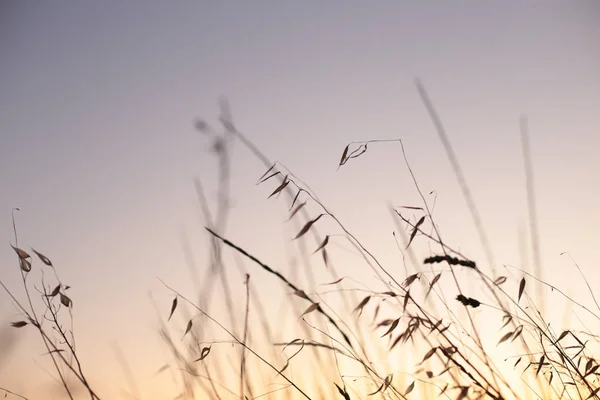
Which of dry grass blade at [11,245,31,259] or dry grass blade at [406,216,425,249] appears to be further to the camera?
dry grass blade at [11,245,31,259]

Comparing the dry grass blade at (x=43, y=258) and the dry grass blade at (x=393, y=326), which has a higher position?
the dry grass blade at (x=43, y=258)

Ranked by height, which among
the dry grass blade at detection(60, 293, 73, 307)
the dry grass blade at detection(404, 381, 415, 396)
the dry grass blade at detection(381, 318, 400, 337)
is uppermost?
the dry grass blade at detection(60, 293, 73, 307)

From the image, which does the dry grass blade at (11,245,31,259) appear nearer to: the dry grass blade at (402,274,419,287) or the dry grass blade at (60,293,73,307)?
the dry grass blade at (60,293,73,307)

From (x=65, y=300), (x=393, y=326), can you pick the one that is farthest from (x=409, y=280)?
(x=65, y=300)

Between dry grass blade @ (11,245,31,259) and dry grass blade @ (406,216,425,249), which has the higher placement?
dry grass blade @ (11,245,31,259)

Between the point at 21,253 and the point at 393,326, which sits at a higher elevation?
the point at 21,253

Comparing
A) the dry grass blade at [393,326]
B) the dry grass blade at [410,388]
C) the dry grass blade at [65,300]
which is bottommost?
the dry grass blade at [410,388]

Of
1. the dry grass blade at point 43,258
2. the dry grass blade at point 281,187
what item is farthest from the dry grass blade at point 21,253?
the dry grass blade at point 281,187

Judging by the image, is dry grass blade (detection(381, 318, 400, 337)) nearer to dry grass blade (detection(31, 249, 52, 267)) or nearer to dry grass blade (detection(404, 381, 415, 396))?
dry grass blade (detection(404, 381, 415, 396))

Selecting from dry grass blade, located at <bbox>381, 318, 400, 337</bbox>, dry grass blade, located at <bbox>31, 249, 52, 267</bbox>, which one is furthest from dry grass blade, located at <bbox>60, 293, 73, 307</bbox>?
dry grass blade, located at <bbox>381, 318, 400, 337</bbox>

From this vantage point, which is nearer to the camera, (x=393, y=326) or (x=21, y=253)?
(x=393, y=326)

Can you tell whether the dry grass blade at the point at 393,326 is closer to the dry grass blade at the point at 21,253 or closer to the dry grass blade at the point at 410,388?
the dry grass blade at the point at 410,388

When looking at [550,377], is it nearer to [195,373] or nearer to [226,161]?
[195,373]

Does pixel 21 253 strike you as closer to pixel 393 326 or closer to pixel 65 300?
pixel 65 300
